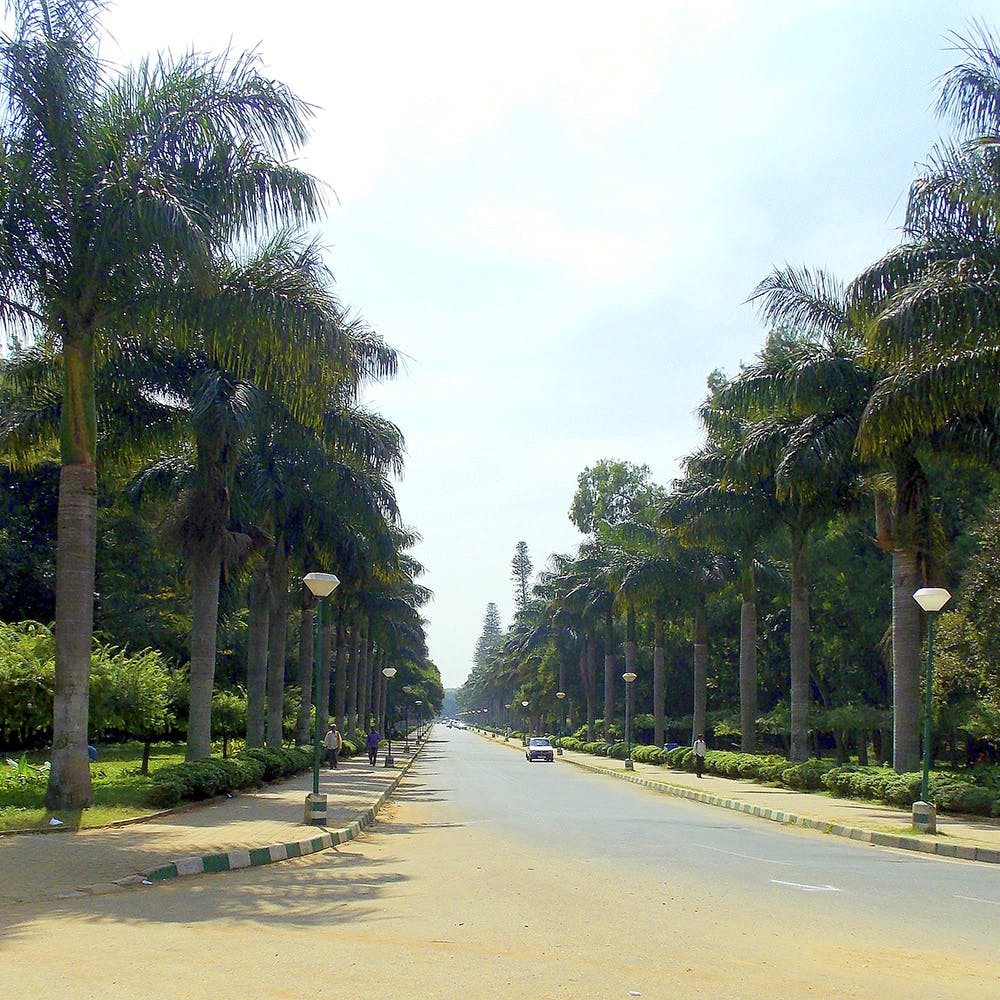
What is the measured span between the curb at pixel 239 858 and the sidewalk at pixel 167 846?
0.04 ft

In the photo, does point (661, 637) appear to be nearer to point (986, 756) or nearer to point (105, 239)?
point (986, 756)

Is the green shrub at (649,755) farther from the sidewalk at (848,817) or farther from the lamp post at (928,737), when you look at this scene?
the lamp post at (928,737)

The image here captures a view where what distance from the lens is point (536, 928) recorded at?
9305mm

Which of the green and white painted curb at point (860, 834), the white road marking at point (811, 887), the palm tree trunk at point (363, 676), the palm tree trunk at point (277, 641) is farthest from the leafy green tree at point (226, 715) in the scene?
the palm tree trunk at point (363, 676)

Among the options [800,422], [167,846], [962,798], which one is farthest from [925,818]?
[800,422]

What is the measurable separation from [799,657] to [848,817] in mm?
11389

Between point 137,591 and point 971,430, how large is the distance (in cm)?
2848

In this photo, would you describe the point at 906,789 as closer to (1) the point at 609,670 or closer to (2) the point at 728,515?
(2) the point at 728,515

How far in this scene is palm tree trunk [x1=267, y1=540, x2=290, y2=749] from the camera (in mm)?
33250

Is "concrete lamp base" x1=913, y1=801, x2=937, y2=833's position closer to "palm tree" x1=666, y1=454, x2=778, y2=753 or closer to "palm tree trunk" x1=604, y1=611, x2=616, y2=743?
"palm tree" x1=666, y1=454, x2=778, y2=753

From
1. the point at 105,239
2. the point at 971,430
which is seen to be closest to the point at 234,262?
the point at 105,239

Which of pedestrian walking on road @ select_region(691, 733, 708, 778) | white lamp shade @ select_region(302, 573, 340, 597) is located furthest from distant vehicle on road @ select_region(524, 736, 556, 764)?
white lamp shade @ select_region(302, 573, 340, 597)

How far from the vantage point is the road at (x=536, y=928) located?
7.24 meters

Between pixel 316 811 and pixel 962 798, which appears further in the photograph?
pixel 962 798
